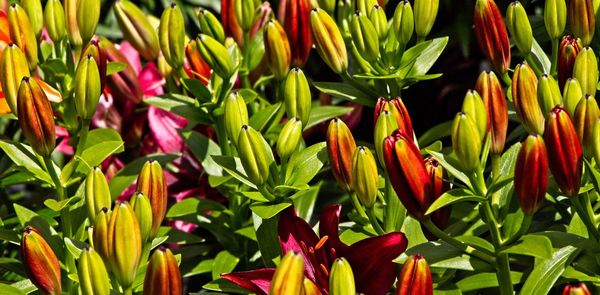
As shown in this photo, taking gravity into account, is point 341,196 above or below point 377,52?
below

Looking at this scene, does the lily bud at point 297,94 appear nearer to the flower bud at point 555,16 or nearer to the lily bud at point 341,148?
the lily bud at point 341,148

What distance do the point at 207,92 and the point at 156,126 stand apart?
0.46 ft

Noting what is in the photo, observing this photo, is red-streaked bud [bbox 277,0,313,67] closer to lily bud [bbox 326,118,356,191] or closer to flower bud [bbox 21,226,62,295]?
lily bud [bbox 326,118,356,191]

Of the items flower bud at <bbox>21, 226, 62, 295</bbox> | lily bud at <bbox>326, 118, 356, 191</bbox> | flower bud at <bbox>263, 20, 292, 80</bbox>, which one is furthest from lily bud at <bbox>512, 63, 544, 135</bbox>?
flower bud at <bbox>21, 226, 62, 295</bbox>

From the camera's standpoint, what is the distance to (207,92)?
86 centimetres

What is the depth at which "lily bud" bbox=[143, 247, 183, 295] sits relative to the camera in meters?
0.57

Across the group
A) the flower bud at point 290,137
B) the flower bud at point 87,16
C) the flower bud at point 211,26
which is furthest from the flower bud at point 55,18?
the flower bud at point 290,137

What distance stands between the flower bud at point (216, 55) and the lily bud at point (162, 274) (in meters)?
0.28

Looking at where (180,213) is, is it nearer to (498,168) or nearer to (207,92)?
(207,92)

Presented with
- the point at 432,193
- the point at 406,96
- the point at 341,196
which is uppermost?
the point at 432,193

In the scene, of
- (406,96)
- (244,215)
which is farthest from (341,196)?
(406,96)

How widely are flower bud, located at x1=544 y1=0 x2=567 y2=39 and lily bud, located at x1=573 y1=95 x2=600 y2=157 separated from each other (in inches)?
6.3

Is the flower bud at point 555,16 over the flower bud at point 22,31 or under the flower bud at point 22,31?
under

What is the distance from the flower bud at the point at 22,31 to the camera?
81 cm
